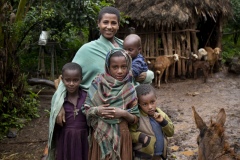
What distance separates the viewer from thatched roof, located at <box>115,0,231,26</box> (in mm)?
10641

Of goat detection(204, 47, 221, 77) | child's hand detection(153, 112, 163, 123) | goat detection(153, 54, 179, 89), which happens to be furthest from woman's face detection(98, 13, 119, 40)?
goat detection(204, 47, 221, 77)

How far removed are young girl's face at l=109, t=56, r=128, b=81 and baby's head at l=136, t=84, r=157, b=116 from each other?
0.68ft

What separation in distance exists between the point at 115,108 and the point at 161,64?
8465 millimetres

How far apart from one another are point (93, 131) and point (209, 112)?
19.0ft

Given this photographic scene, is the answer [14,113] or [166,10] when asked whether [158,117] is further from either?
[166,10]

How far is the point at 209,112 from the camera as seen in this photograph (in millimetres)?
7805

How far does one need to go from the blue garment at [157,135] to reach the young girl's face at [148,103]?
74 millimetres

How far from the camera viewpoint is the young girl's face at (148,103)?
2.51 meters

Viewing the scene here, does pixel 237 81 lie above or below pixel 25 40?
below

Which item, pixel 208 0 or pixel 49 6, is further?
pixel 208 0

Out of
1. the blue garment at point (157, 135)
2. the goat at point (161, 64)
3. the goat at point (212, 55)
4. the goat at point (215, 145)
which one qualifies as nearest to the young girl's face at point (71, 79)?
the blue garment at point (157, 135)

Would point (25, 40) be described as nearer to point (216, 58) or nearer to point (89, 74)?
point (89, 74)

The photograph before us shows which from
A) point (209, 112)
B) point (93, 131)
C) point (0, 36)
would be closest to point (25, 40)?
point (0, 36)

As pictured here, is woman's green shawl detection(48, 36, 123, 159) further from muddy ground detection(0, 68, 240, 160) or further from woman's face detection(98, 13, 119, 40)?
muddy ground detection(0, 68, 240, 160)
